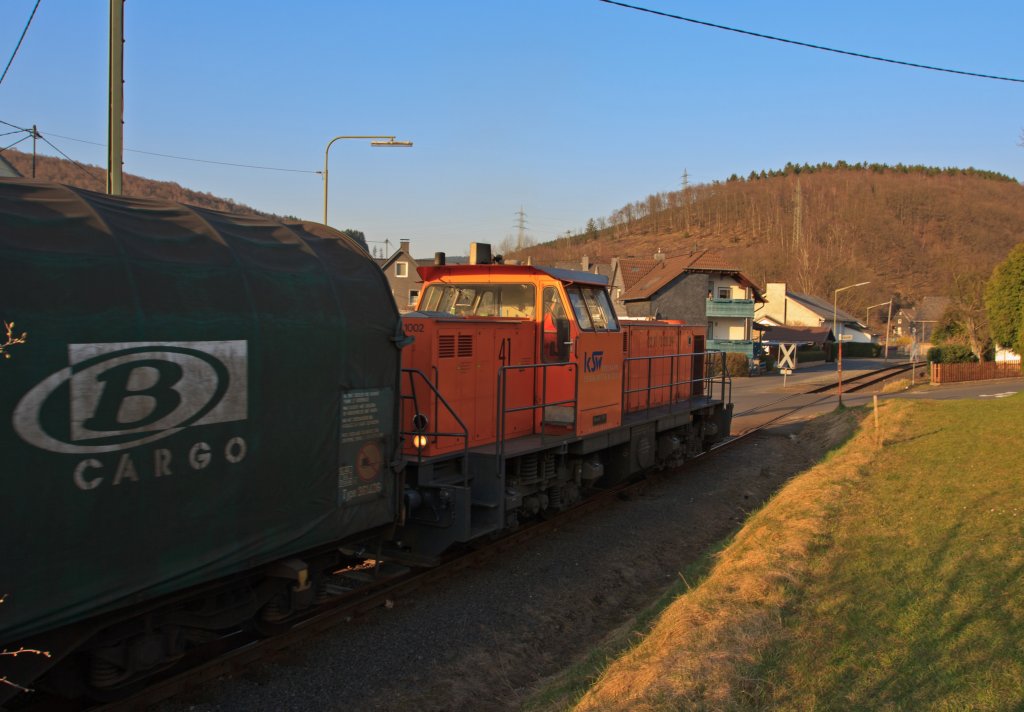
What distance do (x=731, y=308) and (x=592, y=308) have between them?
4494 centimetres

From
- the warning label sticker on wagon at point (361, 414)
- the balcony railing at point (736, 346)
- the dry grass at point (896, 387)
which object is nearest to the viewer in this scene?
the warning label sticker on wagon at point (361, 414)

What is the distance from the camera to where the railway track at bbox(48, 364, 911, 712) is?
565 cm

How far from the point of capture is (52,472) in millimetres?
4203

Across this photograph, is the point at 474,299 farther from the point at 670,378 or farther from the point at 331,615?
the point at 670,378

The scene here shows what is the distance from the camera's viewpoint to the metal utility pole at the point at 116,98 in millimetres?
8875

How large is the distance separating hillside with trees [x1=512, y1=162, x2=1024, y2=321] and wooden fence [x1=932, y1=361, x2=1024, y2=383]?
61.4 m

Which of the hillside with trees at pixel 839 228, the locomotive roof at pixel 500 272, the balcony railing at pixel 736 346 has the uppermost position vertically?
the hillside with trees at pixel 839 228

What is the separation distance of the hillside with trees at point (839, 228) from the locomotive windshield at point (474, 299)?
323ft

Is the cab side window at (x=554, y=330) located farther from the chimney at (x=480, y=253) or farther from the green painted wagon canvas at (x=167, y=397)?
the green painted wagon canvas at (x=167, y=397)

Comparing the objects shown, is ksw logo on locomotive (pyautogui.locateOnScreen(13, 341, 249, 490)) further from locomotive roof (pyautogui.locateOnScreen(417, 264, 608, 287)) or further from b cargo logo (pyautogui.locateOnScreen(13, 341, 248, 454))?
locomotive roof (pyautogui.locateOnScreen(417, 264, 608, 287))

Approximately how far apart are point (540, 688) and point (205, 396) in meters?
3.80

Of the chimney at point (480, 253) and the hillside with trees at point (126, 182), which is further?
the hillside with trees at point (126, 182)

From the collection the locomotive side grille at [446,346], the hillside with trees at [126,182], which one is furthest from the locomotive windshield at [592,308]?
the hillside with trees at [126,182]

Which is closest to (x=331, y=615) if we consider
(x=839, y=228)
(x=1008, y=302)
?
(x=1008, y=302)
